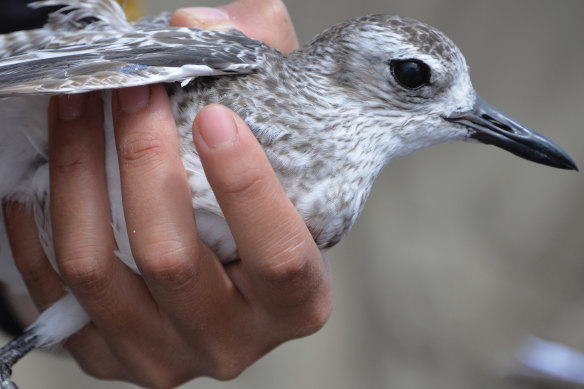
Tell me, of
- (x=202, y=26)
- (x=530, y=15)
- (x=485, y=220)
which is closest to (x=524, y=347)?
(x=485, y=220)

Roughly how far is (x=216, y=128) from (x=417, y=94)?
0.66 metres

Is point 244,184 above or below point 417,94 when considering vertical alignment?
below

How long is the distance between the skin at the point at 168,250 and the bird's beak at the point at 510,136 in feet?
Answer: 2.08

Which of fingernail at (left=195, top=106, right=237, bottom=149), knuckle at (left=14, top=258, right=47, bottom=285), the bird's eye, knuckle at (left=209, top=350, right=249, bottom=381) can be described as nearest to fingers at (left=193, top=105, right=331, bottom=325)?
fingernail at (left=195, top=106, right=237, bottom=149)

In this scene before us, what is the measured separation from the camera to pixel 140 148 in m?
1.75

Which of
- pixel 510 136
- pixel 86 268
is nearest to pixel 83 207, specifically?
pixel 86 268

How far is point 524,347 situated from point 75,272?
9.35 feet

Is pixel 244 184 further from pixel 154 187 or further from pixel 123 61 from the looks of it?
pixel 123 61

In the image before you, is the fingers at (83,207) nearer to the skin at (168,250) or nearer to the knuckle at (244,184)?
the skin at (168,250)

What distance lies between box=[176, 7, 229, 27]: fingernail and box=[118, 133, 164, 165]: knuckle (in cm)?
81

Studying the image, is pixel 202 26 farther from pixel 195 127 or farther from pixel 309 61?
pixel 195 127

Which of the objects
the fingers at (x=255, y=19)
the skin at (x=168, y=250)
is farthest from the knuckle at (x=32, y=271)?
the fingers at (x=255, y=19)

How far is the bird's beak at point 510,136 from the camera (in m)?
1.94

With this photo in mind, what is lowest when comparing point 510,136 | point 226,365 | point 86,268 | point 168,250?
point 226,365
